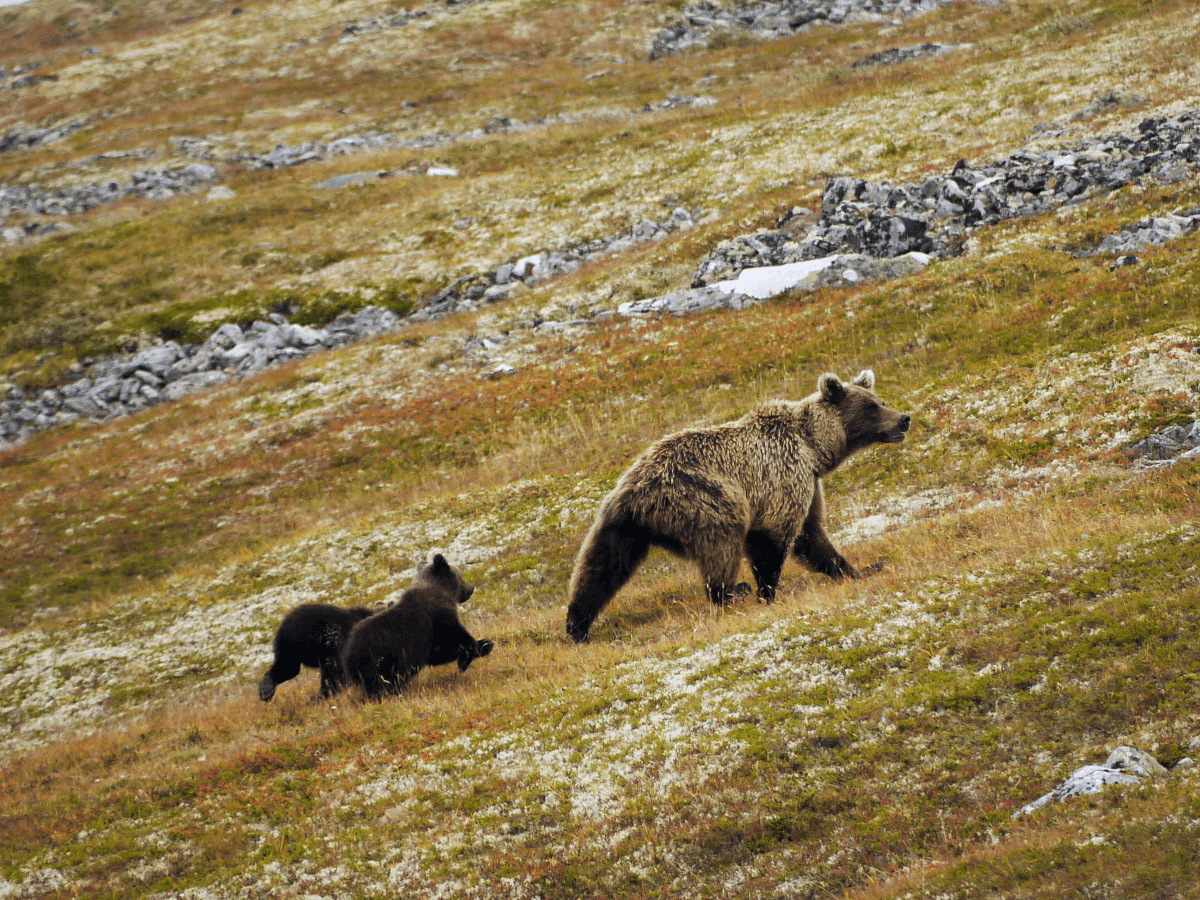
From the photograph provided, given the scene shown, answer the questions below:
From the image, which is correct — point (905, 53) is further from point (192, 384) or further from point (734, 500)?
point (734, 500)

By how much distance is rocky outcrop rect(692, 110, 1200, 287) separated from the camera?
29984 millimetres

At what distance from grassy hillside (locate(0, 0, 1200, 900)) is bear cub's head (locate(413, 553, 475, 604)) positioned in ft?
4.29

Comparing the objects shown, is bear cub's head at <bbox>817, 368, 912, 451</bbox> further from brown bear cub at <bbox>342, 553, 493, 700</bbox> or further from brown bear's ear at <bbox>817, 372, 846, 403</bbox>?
brown bear cub at <bbox>342, 553, 493, 700</bbox>

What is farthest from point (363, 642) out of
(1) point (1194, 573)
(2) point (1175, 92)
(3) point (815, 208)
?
(2) point (1175, 92)

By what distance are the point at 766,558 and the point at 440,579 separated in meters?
5.77

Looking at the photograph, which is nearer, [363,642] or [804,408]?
[363,642]

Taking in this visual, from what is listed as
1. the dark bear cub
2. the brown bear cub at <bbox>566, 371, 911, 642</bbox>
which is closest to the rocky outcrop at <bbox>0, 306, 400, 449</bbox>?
the dark bear cub

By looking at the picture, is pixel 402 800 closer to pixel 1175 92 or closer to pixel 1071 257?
pixel 1071 257

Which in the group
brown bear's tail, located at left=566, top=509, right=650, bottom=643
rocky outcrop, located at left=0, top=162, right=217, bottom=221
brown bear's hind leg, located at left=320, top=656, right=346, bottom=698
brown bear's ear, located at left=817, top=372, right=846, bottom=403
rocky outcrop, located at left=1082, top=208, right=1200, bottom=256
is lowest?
brown bear's hind leg, located at left=320, top=656, right=346, bottom=698

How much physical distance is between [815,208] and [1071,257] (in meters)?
13.9

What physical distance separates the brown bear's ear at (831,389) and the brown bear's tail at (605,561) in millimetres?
4288

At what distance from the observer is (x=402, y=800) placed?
9.78 meters

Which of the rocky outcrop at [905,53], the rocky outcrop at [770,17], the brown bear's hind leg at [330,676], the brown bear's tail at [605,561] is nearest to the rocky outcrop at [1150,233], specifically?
the brown bear's tail at [605,561]

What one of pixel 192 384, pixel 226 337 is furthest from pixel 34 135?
pixel 192 384
